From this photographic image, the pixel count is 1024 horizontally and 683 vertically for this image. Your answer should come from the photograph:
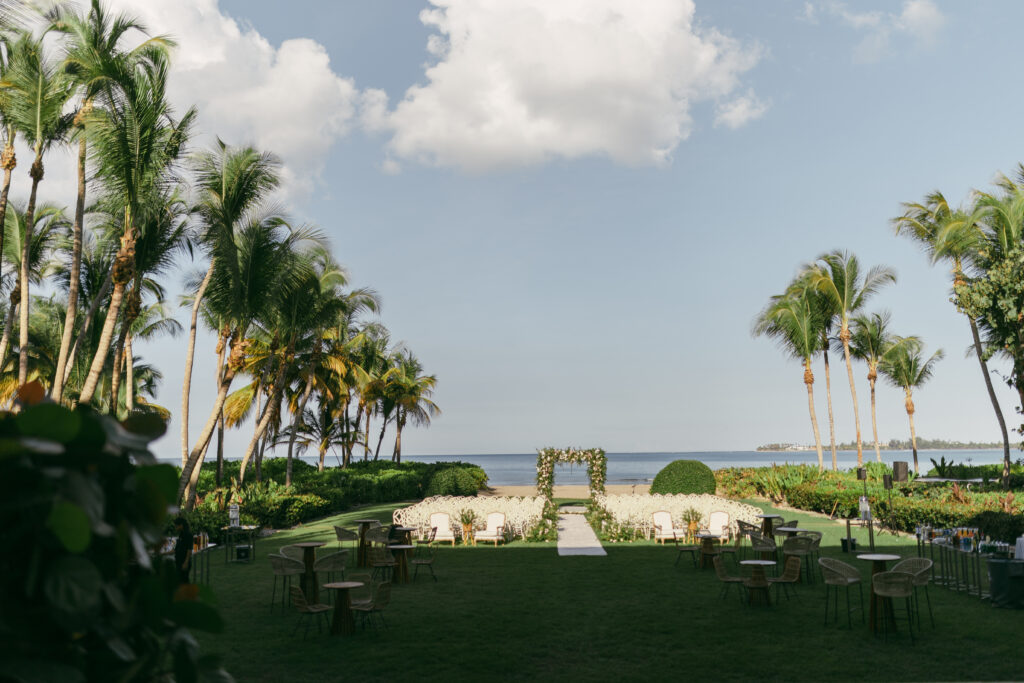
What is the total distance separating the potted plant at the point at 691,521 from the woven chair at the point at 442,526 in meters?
5.86

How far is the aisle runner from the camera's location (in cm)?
1667

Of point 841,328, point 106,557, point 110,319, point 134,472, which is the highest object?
point 841,328

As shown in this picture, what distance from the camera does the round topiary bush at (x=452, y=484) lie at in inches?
1199

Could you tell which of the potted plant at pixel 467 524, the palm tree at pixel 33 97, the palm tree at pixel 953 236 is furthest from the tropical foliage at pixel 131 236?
the palm tree at pixel 953 236

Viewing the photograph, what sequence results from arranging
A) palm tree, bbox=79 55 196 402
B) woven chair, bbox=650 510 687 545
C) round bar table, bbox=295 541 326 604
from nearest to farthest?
1. round bar table, bbox=295 541 326 604
2. palm tree, bbox=79 55 196 402
3. woven chair, bbox=650 510 687 545

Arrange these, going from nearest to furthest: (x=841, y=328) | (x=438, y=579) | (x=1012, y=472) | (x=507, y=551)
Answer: (x=438, y=579) → (x=507, y=551) → (x=1012, y=472) → (x=841, y=328)

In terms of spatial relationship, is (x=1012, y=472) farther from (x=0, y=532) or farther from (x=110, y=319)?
(x=0, y=532)

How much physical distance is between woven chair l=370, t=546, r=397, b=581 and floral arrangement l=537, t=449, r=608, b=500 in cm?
1273

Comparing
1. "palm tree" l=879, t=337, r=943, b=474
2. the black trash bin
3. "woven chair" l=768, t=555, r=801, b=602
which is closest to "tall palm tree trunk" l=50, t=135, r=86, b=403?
"woven chair" l=768, t=555, r=801, b=602

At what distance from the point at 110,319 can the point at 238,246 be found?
515cm

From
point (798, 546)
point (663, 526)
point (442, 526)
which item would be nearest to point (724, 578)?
point (798, 546)

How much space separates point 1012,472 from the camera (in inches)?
1128

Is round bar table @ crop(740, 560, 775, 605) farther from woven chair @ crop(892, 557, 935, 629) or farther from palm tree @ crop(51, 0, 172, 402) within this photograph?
palm tree @ crop(51, 0, 172, 402)

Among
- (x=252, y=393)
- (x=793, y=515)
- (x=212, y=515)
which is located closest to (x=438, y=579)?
(x=212, y=515)
